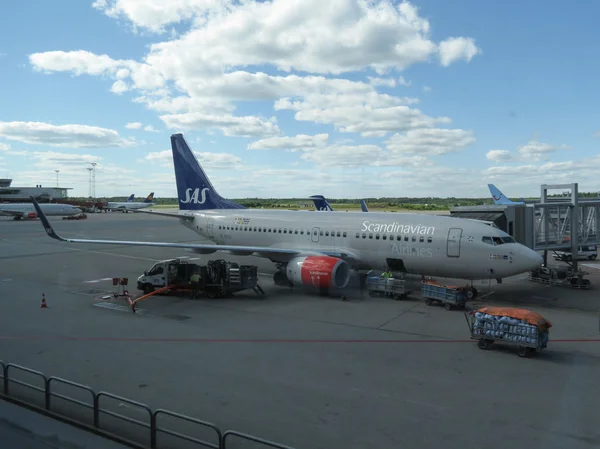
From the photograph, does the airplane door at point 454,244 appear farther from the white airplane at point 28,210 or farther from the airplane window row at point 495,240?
the white airplane at point 28,210

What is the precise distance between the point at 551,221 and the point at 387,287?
11.8m

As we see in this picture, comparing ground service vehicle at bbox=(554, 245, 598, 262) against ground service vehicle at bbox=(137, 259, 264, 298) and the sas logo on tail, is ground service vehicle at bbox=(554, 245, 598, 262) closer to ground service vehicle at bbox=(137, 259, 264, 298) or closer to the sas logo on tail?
ground service vehicle at bbox=(137, 259, 264, 298)

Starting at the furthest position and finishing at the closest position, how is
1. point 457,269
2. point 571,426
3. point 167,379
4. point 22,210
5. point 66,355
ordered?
point 22,210, point 457,269, point 66,355, point 167,379, point 571,426

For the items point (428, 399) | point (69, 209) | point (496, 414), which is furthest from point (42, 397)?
point (69, 209)

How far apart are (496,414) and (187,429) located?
641 centimetres

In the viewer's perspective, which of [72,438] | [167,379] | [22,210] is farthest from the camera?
[22,210]

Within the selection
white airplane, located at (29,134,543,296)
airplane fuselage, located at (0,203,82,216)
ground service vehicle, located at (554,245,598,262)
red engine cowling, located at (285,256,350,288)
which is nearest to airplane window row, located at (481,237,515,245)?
white airplane, located at (29,134,543,296)

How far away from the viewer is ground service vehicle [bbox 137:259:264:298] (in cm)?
2202

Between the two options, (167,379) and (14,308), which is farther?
(14,308)

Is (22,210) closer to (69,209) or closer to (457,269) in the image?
(69,209)

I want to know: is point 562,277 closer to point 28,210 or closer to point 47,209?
point 47,209

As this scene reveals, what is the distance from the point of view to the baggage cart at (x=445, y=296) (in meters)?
19.6

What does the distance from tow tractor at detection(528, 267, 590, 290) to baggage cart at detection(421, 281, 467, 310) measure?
29.5 feet

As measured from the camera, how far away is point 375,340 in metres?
15.3
